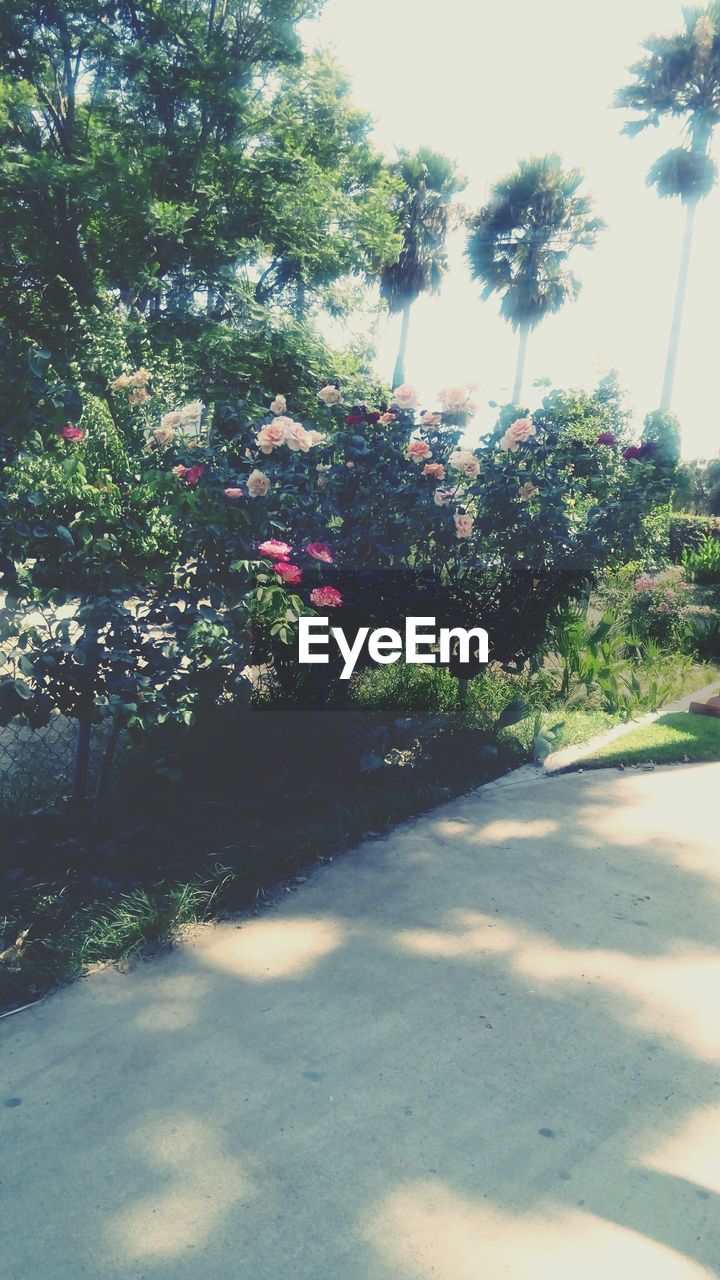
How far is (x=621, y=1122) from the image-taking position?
2432 mm

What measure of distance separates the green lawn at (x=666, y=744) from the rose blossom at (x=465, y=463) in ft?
6.32

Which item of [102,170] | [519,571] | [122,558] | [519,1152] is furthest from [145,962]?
[102,170]

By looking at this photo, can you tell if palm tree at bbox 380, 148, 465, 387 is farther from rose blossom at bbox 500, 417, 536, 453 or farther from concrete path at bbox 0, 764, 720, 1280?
concrete path at bbox 0, 764, 720, 1280

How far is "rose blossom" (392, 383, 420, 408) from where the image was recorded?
4988 millimetres

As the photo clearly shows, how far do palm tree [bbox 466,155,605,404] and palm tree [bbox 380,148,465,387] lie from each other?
132 cm

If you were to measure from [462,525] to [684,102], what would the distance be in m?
24.3

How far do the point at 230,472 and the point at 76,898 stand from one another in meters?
2.00

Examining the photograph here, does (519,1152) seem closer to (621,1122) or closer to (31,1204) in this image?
(621,1122)

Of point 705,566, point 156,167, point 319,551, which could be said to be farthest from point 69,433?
point 156,167

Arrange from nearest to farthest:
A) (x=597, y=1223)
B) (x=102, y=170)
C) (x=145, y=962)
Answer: (x=597, y=1223) → (x=145, y=962) → (x=102, y=170)

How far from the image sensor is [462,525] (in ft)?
15.9

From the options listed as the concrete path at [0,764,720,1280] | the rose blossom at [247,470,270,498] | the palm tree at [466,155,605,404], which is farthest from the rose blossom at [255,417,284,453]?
the palm tree at [466,155,605,404]

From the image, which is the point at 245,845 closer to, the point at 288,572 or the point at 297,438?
the point at 288,572

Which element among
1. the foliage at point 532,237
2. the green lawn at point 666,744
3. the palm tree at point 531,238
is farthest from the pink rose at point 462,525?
the foliage at point 532,237
